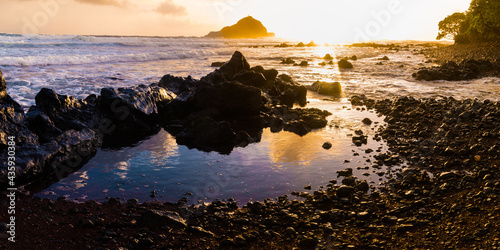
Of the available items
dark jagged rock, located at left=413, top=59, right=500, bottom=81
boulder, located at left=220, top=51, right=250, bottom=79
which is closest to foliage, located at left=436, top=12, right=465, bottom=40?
dark jagged rock, located at left=413, top=59, right=500, bottom=81

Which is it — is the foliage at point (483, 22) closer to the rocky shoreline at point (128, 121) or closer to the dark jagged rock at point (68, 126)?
the rocky shoreline at point (128, 121)

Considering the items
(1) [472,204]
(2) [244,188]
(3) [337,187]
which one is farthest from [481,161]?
(2) [244,188]

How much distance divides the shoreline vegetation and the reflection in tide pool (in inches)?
16.7

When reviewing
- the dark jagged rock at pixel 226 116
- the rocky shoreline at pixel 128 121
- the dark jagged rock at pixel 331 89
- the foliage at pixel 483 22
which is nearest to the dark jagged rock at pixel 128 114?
the rocky shoreline at pixel 128 121

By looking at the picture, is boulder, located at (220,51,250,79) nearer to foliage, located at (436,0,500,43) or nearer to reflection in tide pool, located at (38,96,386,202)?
reflection in tide pool, located at (38,96,386,202)

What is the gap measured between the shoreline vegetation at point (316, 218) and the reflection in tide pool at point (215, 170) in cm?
42

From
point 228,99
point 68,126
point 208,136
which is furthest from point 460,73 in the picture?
point 68,126

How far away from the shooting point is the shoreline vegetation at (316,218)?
17.7 ft

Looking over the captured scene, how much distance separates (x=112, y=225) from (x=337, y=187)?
4.84 meters

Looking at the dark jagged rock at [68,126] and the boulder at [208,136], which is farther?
the boulder at [208,136]

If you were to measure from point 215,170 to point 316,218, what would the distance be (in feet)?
11.1

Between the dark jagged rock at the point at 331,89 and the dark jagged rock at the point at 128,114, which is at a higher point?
the dark jagged rock at the point at 331,89

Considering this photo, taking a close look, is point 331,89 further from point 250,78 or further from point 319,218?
point 319,218

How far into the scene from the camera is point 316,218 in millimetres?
6211
